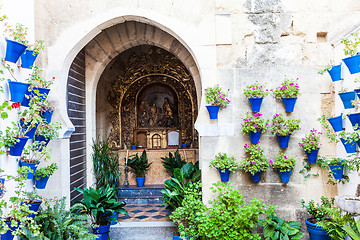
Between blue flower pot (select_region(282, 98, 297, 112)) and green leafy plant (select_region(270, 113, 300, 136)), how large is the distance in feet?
0.40

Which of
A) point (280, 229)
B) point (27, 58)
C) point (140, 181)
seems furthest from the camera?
point (140, 181)

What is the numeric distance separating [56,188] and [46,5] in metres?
2.56

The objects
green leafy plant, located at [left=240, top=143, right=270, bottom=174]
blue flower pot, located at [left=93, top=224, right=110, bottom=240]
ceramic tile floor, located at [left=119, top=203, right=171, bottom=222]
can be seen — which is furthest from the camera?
ceramic tile floor, located at [left=119, top=203, right=171, bottom=222]

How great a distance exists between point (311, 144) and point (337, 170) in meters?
0.43

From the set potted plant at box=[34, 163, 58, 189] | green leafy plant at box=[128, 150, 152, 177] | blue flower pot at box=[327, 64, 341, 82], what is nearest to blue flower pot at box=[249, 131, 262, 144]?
blue flower pot at box=[327, 64, 341, 82]

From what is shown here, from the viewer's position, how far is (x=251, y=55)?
3.97 m

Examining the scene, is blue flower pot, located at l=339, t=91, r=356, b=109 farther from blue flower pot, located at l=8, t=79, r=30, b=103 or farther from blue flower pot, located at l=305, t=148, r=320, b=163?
blue flower pot, located at l=8, t=79, r=30, b=103

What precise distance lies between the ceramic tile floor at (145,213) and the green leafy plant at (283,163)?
7.11ft

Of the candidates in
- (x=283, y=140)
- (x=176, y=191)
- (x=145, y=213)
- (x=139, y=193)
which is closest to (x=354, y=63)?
(x=283, y=140)

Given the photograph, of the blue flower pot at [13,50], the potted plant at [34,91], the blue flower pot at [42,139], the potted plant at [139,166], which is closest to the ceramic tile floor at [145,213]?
the potted plant at [139,166]

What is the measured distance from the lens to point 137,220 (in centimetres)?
497

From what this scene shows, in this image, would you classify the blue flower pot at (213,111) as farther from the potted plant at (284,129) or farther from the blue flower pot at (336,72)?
the blue flower pot at (336,72)

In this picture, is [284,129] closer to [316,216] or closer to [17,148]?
[316,216]

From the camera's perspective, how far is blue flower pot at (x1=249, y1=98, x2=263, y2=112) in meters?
3.81
